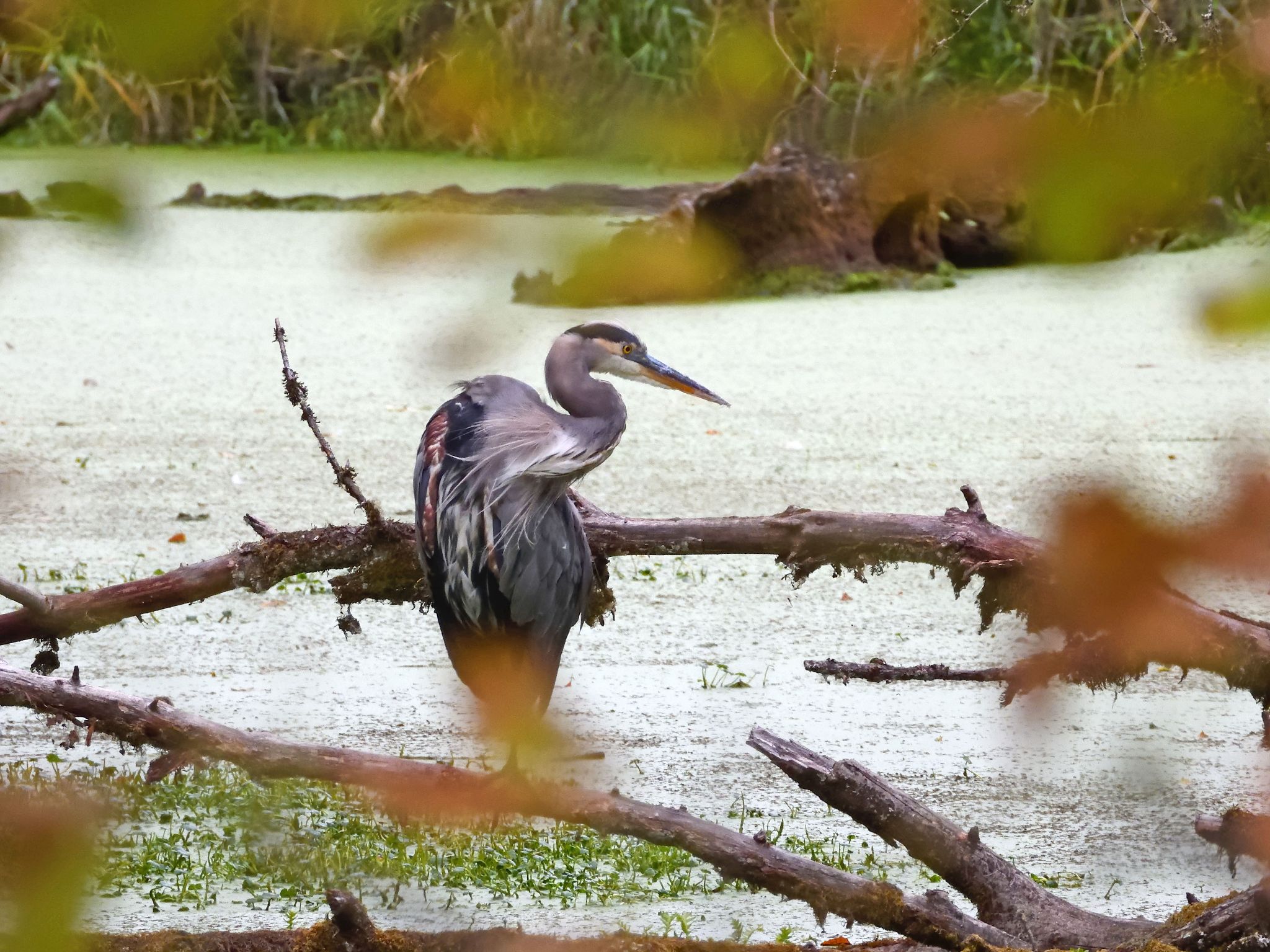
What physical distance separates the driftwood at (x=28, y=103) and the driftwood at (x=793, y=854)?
1.72ft

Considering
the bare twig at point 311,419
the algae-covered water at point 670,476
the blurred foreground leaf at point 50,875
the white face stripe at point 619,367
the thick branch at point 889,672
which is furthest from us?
the white face stripe at point 619,367

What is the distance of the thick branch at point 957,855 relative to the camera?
135 cm

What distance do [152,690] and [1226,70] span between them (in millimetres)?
2056

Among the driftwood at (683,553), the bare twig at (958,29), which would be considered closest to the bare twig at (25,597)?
the driftwood at (683,553)

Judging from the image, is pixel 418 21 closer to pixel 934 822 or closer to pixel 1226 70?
pixel 1226 70

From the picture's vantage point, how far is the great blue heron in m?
1.68

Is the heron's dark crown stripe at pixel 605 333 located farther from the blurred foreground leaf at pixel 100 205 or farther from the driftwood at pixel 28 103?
the blurred foreground leaf at pixel 100 205

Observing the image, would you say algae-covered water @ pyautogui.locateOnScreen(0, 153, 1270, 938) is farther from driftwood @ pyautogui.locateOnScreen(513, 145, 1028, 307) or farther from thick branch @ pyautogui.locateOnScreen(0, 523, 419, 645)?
thick branch @ pyautogui.locateOnScreen(0, 523, 419, 645)

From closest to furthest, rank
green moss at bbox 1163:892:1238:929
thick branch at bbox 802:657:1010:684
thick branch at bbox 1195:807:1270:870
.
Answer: thick branch at bbox 1195:807:1270:870
green moss at bbox 1163:892:1238:929
thick branch at bbox 802:657:1010:684

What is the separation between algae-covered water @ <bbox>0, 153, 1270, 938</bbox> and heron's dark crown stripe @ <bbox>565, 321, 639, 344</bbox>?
379 millimetres

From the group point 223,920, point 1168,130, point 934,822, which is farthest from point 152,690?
point 1168,130

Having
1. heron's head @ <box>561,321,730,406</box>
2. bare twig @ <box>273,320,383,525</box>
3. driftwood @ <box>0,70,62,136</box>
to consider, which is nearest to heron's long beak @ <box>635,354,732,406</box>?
heron's head @ <box>561,321,730,406</box>

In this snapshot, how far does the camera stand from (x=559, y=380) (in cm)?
177

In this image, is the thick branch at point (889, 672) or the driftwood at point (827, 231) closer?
the thick branch at point (889, 672)
